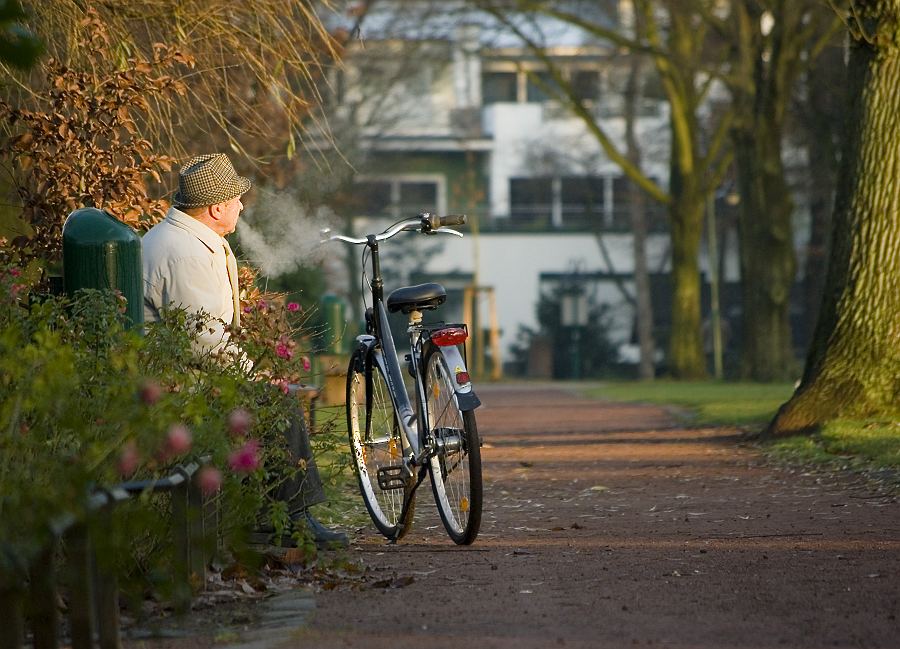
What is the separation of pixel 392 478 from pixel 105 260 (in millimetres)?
1654

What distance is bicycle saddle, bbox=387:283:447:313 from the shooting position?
741 centimetres

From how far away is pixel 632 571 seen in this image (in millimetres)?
6555

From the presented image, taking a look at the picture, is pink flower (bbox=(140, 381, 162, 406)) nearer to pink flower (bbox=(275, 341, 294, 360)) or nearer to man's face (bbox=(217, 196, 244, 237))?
pink flower (bbox=(275, 341, 294, 360))

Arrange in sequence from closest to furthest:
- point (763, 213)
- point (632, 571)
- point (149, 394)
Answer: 1. point (149, 394)
2. point (632, 571)
3. point (763, 213)

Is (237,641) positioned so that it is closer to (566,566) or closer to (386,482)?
(566,566)

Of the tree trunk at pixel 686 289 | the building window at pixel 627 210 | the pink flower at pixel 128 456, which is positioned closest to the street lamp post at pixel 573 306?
the building window at pixel 627 210

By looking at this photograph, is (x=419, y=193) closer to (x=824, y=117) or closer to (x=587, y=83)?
(x=587, y=83)

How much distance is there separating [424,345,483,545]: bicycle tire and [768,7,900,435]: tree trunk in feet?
19.4

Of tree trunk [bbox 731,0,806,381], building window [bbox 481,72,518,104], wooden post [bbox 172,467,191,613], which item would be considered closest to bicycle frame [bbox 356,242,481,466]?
wooden post [bbox 172,467,191,613]

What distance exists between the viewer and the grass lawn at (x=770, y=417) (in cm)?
1084

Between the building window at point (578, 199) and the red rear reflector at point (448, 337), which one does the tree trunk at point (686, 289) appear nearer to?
the building window at point (578, 199)

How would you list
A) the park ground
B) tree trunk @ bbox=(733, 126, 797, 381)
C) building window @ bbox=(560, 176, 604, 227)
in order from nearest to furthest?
1. the park ground
2. tree trunk @ bbox=(733, 126, 797, 381)
3. building window @ bbox=(560, 176, 604, 227)

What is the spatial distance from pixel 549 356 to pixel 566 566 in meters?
42.4

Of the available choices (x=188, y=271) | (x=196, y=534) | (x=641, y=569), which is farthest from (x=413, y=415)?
(x=196, y=534)
